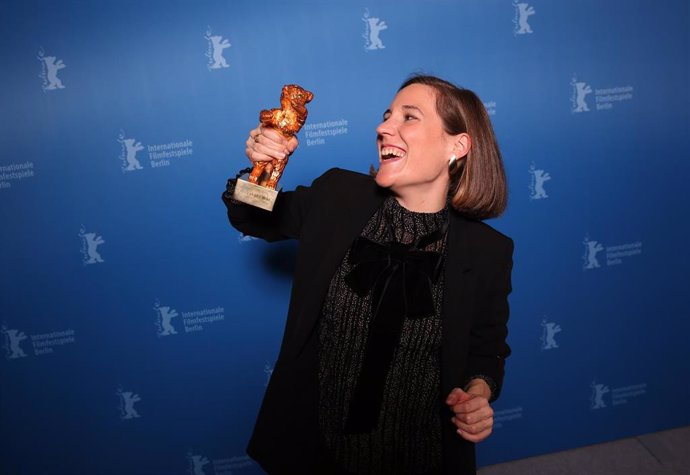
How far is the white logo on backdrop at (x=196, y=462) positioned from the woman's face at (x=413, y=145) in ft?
6.43

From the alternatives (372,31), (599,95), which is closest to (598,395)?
(599,95)

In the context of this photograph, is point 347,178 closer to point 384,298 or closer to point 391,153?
point 391,153

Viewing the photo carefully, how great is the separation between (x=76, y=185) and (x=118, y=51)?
611mm

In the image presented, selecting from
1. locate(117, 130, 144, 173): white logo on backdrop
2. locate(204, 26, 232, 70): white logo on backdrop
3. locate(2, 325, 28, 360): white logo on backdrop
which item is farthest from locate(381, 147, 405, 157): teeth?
locate(2, 325, 28, 360): white logo on backdrop

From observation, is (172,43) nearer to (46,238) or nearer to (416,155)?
(46,238)

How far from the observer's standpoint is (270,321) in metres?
2.62

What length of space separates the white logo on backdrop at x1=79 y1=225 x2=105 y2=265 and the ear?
5.44ft

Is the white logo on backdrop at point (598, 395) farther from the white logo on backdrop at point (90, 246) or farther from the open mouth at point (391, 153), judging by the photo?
the white logo on backdrop at point (90, 246)

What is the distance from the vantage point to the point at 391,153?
5.11ft

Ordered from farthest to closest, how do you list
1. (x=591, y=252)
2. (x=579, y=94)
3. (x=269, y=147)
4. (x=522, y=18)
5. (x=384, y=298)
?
1. (x=591, y=252)
2. (x=579, y=94)
3. (x=522, y=18)
4. (x=384, y=298)
5. (x=269, y=147)

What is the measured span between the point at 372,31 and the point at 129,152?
1203 mm

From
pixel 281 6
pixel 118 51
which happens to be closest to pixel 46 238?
pixel 118 51

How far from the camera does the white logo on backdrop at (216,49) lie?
222 centimetres

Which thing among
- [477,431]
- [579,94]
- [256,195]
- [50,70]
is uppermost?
[50,70]
